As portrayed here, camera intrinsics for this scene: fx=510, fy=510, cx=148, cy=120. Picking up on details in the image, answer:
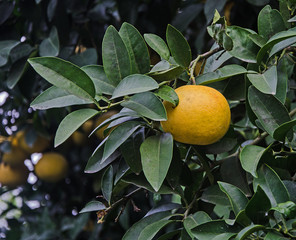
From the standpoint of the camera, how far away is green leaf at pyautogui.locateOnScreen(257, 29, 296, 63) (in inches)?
30.3

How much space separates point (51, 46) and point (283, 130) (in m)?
0.94

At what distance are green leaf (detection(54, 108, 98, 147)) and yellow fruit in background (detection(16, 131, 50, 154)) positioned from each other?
1.20m

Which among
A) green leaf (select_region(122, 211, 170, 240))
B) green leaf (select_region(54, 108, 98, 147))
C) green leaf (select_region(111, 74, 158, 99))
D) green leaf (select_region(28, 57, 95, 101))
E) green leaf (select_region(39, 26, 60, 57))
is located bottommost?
green leaf (select_region(122, 211, 170, 240))

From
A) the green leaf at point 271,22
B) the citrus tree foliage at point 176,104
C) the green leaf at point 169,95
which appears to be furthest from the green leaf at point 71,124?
the green leaf at point 271,22

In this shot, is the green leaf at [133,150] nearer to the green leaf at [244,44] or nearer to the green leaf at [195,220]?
the green leaf at [195,220]

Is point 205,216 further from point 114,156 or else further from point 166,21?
point 166,21

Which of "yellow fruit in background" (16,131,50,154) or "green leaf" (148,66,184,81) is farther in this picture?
"yellow fruit in background" (16,131,50,154)

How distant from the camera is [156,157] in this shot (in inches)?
29.7

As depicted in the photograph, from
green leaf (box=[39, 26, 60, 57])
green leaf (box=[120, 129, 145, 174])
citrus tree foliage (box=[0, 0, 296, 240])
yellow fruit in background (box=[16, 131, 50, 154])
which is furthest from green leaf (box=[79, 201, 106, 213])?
yellow fruit in background (box=[16, 131, 50, 154])

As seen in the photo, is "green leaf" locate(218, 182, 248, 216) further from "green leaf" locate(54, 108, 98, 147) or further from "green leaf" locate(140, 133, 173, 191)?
"green leaf" locate(54, 108, 98, 147)

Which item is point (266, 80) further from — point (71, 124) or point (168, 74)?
point (71, 124)

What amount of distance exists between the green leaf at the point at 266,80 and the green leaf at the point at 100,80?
225mm

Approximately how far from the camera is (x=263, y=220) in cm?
69

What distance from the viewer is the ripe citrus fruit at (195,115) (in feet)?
2.51
